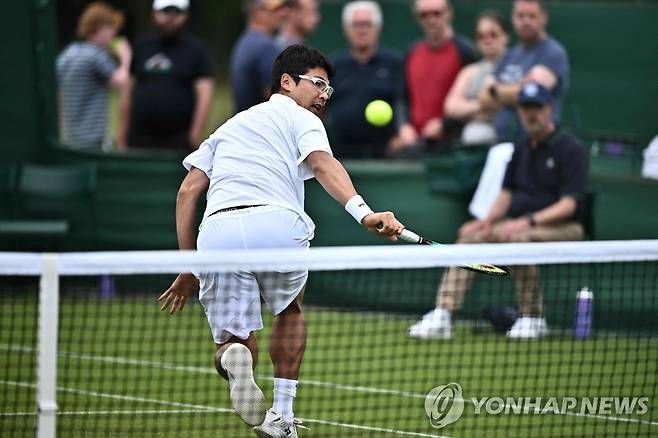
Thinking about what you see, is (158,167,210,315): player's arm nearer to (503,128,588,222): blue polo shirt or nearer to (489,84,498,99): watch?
(503,128,588,222): blue polo shirt

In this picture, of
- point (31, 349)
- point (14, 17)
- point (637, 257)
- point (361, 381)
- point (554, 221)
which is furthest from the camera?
point (14, 17)

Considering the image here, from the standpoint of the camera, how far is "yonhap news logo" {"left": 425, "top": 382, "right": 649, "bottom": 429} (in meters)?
7.28

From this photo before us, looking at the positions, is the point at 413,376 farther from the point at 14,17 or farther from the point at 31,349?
the point at 14,17

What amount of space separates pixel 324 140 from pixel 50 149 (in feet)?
20.7

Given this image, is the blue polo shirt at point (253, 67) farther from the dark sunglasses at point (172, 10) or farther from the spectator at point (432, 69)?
the spectator at point (432, 69)

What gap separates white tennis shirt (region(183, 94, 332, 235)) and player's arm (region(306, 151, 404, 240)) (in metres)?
0.06

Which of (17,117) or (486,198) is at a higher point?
(17,117)

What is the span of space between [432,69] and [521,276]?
8.54 feet

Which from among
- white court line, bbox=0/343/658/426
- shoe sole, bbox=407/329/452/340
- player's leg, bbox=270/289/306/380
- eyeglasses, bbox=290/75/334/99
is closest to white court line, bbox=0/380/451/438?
white court line, bbox=0/343/658/426

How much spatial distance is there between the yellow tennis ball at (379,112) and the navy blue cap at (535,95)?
121 centimetres

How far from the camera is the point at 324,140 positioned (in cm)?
626

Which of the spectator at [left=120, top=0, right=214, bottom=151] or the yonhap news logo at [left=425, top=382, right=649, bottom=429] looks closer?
the yonhap news logo at [left=425, top=382, right=649, bottom=429]

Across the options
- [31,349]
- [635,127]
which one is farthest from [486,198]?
[31,349]

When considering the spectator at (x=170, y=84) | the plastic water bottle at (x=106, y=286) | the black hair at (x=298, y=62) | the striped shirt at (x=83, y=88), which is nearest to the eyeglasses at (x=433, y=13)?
the spectator at (x=170, y=84)
